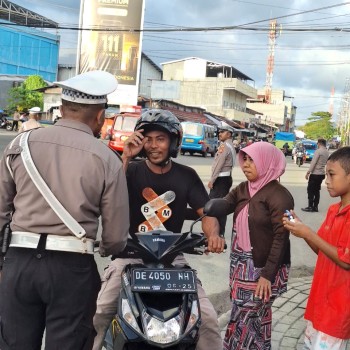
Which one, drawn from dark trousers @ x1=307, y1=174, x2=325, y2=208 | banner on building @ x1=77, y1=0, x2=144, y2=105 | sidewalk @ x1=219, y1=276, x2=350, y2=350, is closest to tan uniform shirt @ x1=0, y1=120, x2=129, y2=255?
sidewalk @ x1=219, y1=276, x2=350, y2=350

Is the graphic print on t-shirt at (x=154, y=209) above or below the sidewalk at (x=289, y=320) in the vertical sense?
above

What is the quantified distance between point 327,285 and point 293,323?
202 cm

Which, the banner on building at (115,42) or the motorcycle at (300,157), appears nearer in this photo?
the banner on building at (115,42)

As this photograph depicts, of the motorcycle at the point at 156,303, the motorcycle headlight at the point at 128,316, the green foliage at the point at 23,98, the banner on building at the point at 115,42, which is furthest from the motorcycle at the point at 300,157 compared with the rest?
the motorcycle headlight at the point at 128,316

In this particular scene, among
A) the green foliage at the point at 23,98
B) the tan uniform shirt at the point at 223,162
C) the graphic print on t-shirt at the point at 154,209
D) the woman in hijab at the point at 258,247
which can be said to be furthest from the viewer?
the green foliage at the point at 23,98

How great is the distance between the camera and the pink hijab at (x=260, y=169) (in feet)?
11.3

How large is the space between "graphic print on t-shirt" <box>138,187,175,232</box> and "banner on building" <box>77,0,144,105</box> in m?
28.1

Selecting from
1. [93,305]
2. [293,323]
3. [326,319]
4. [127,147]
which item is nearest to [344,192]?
[326,319]

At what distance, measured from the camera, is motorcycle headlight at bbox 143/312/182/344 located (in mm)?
2375

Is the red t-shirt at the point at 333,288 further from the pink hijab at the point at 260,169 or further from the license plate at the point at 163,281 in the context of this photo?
the license plate at the point at 163,281

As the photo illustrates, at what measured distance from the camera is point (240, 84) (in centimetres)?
6494

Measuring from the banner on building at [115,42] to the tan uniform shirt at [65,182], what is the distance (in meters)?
28.8

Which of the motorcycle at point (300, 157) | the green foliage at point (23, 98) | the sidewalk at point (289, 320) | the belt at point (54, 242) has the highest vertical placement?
the green foliage at point (23, 98)

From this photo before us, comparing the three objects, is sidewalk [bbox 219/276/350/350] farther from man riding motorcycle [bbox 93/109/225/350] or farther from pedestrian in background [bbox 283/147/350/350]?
man riding motorcycle [bbox 93/109/225/350]
